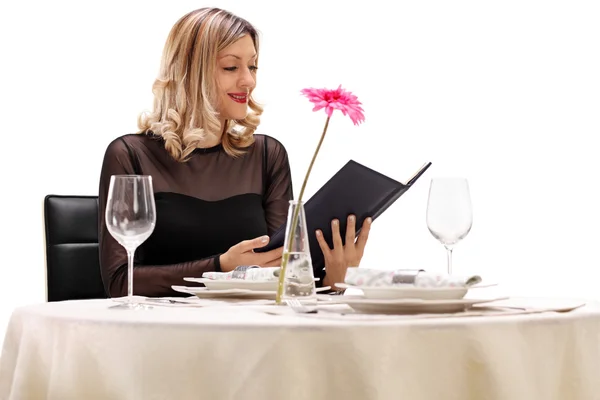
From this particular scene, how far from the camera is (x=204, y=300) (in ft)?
5.95

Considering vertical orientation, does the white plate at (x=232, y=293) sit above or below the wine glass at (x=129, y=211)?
below

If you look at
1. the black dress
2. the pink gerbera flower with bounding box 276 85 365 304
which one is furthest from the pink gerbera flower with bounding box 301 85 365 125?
the black dress

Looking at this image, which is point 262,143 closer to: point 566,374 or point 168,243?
point 168,243

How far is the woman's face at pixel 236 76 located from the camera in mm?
2799

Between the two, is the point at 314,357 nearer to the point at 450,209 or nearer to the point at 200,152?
the point at 450,209

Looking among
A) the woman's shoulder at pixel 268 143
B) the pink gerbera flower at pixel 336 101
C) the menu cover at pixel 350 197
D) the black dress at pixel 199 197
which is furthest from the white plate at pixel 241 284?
the woman's shoulder at pixel 268 143

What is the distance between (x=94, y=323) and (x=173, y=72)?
1.66m

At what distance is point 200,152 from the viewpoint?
2959 millimetres

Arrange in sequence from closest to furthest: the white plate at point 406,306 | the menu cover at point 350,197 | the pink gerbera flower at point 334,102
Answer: the white plate at point 406,306 → the pink gerbera flower at point 334,102 → the menu cover at point 350,197

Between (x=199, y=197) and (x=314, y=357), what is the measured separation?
63.8 inches

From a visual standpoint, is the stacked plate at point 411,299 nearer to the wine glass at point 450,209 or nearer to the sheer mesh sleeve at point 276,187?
the wine glass at point 450,209

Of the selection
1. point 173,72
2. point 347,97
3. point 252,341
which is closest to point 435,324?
point 252,341

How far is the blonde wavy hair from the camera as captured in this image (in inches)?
112

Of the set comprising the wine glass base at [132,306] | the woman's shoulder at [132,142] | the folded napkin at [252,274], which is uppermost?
the woman's shoulder at [132,142]
